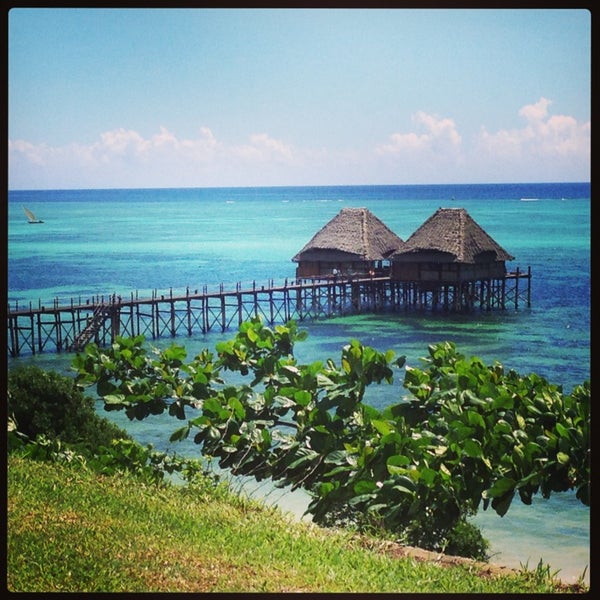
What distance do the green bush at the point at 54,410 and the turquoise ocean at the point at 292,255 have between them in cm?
17

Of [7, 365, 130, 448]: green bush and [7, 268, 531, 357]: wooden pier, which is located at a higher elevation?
[7, 268, 531, 357]: wooden pier

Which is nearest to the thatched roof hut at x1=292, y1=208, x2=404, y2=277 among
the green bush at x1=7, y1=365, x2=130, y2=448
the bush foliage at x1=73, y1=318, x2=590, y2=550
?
the bush foliage at x1=73, y1=318, x2=590, y2=550

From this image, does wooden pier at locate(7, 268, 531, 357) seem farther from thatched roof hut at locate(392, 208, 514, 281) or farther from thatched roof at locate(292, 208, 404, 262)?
thatched roof at locate(292, 208, 404, 262)

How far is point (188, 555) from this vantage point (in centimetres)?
470

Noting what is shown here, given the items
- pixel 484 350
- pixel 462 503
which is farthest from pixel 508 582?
pixel 484 350

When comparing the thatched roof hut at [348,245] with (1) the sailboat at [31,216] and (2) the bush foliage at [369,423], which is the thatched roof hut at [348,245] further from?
(1) the sailboat at [31,216]

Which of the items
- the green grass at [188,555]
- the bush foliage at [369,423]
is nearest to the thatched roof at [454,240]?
the bush foliage at [369,423]

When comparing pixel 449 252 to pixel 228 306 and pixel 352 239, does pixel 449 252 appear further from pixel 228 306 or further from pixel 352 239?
pixel 228 306

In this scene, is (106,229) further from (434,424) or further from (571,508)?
(571,508)

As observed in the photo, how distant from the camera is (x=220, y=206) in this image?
5953mm

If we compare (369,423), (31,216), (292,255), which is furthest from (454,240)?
(31,216)

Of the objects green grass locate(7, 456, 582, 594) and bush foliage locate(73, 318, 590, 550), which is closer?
green grass locate(7, 456, 582, 594)

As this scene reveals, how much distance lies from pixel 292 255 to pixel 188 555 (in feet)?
6.36

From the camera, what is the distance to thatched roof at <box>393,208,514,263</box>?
5.88 meters
